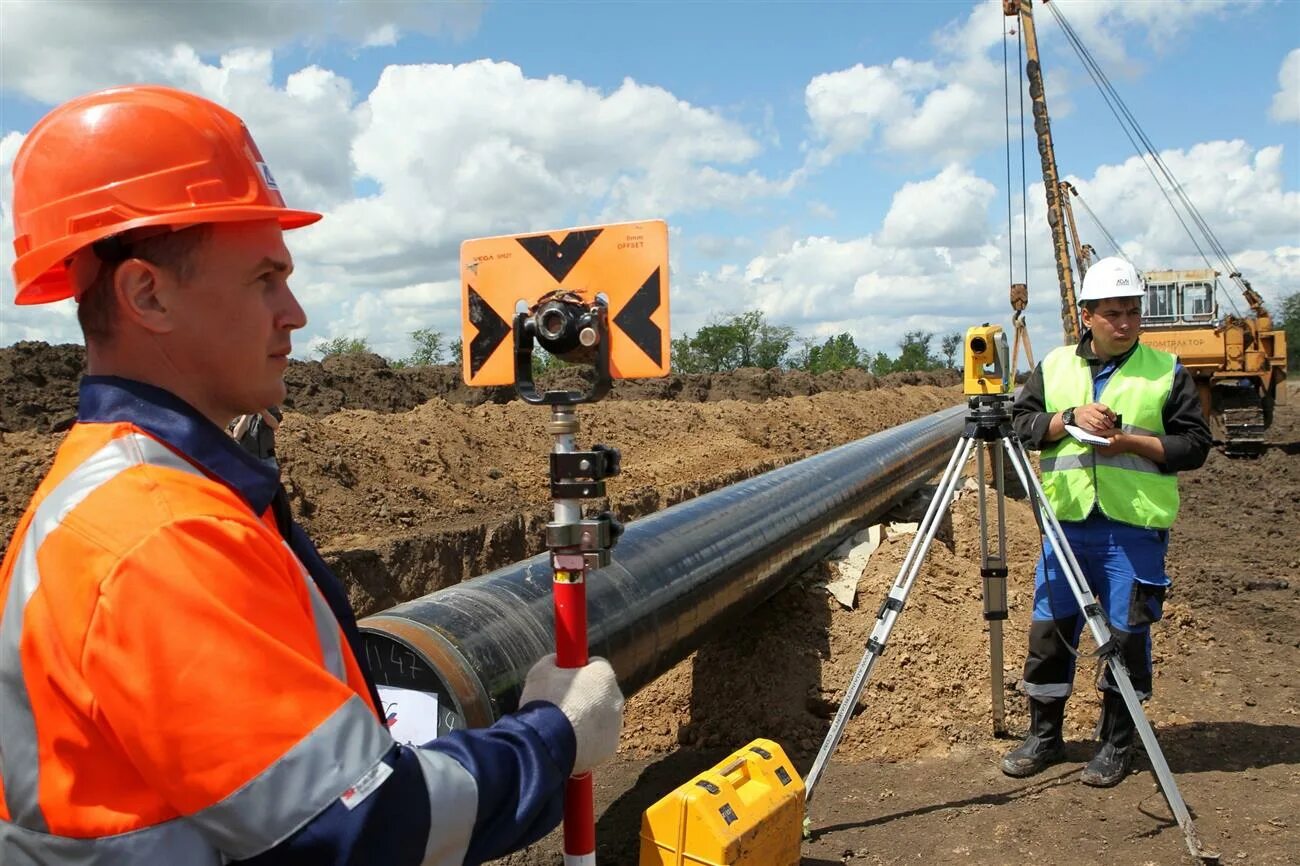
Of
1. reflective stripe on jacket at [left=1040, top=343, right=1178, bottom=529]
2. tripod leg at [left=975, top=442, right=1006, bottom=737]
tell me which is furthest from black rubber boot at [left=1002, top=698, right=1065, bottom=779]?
reflective stripe on jacket at [left=1040, top=343, right=1178, bottom=529]

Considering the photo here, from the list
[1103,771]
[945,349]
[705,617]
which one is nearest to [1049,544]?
[1103,771]

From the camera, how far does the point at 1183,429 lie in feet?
14.4

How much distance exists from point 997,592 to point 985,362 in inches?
44.2

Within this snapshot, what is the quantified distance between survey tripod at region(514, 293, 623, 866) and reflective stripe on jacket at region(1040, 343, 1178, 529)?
3148mm

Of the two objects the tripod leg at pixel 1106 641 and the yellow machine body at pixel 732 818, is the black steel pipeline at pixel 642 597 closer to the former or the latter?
the yellow machine body at pixel 732 818

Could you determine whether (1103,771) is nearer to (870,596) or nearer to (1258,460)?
(870,596)

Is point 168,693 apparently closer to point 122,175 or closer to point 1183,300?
point 122,175

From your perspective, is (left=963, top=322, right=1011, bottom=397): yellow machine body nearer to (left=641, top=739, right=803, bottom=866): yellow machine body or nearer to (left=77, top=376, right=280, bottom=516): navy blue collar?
(left=641, top=739, right=803, bottom=866): yellow machine body

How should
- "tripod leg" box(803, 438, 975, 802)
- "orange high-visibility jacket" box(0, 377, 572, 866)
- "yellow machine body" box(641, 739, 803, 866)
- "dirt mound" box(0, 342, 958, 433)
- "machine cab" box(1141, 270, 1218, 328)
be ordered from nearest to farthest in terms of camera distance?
"orange high-visibility jacket" box(0, 377, 572, 866) < "yellow machine body" box(641, 739, 803, 866) < "tripod leg" box(803, 438, 975, 802) < "dirt mound" box(0, 342, 958, 433) < "machine cab" box(1141, 270, 1218, 328)

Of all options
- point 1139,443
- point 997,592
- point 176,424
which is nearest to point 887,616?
point 997,592

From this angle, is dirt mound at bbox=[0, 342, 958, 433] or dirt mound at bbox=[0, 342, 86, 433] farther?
dirt mound at bbox=[0, 342, 958, 433]

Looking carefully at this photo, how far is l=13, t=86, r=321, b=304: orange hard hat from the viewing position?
132cm

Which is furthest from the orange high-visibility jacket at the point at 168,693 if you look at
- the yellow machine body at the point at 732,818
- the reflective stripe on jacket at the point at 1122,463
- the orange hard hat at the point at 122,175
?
the reflective stripe on jacket at the point at 1122,463

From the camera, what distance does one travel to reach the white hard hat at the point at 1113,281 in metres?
4.40
